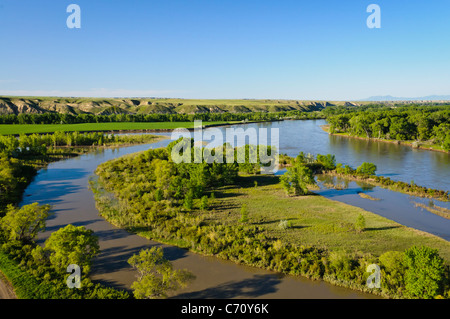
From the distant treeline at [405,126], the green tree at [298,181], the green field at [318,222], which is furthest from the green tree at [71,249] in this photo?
the distant treeline at [405,126]

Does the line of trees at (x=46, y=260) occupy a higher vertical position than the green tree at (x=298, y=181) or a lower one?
lower

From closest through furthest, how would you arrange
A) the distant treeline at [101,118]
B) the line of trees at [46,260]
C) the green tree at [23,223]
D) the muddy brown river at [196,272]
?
the line of trees at [46,260] → the muddy brown river at [196,272] → the green tree at [23,223] → the distant treeline at [101,118]

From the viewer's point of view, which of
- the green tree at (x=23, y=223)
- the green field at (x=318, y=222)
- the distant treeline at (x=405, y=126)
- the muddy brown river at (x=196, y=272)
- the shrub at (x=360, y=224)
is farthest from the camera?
the distant treeline at (x=405, y=126)

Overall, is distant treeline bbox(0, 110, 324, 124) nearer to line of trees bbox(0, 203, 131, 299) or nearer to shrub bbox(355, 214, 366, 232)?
line of trees bbox(0, 203, 131, 299)

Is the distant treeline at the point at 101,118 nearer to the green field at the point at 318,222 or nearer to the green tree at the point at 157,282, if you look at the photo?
the green field at the point at 318,222

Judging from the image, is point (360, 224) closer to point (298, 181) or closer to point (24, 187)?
point (298, 181)

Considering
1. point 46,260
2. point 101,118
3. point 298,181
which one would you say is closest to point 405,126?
point 298,181

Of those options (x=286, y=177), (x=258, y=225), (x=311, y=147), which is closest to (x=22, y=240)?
(x=258, y=225)
